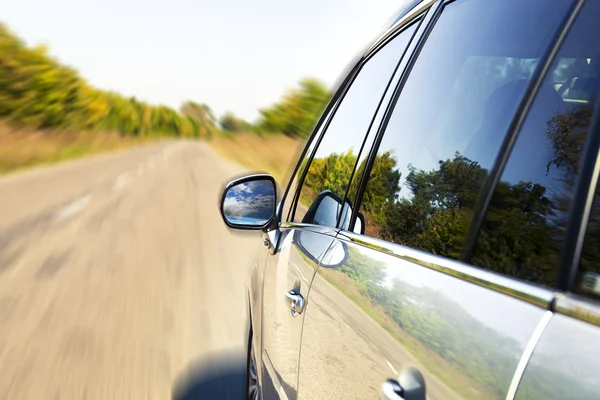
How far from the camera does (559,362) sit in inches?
33.3

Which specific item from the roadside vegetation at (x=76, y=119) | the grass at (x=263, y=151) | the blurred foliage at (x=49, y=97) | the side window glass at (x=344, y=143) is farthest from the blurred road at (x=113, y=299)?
the blurred foliage at (x=49, y=97)

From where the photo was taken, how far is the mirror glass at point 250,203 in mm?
2887

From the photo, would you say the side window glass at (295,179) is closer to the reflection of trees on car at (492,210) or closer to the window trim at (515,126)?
the reflection of trees on car at (492,210)

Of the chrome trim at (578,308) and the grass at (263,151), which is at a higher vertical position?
the chrome trim at (578,308)

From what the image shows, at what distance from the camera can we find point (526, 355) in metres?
0.91

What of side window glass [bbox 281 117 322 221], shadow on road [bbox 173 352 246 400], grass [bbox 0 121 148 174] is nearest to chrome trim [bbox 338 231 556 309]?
side window glass [bbox 281 117 322 221]

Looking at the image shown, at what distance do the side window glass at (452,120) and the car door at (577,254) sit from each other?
0.11 metres

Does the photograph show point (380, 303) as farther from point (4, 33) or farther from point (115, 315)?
point (4, 33)

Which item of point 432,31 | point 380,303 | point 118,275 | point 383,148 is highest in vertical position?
point 432,31

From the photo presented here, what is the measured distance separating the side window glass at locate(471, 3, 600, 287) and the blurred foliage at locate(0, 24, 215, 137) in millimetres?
59047

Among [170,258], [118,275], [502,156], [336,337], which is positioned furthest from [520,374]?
[170,258]

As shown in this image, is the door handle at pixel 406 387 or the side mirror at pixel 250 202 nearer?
the door handle at pixel 406 387

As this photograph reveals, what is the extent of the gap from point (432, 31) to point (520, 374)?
1.18m

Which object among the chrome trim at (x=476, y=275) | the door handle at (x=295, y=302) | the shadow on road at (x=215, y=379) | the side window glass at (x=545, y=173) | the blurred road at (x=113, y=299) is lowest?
the blurred road at (x=113, y=299)
